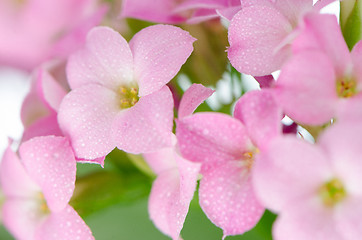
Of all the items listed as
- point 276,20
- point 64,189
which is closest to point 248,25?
point 276,20

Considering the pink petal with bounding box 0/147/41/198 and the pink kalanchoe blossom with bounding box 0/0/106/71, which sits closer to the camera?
the pink petal with bounding box 0/147/41/198

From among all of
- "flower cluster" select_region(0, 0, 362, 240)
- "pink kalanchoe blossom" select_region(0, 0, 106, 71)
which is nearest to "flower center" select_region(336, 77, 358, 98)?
"flower cluster" select_region(0, 0, 362, 240)

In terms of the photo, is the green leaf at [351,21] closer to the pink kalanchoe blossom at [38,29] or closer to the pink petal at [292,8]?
the pink petal at [292,8]

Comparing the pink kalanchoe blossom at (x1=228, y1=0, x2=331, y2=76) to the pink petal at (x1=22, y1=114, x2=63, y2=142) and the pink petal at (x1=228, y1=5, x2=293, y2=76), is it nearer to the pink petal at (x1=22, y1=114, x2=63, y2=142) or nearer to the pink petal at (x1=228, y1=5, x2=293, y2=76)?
the pink petal at (x1=228, y1=5, x2=293, y2=76)

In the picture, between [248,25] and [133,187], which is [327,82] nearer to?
[248,25]

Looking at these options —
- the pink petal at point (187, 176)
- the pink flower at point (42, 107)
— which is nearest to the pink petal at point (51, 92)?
the pink flower at point (42, 107)

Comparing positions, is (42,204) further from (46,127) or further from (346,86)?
(346,86)

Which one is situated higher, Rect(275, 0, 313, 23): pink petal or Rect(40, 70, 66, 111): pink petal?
Rect(275, 0, 313, 23): pink petal
